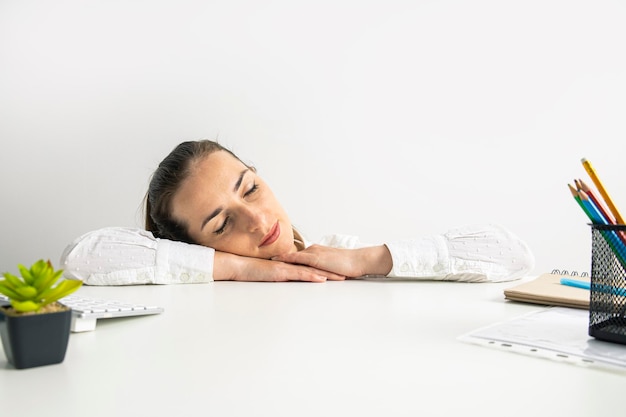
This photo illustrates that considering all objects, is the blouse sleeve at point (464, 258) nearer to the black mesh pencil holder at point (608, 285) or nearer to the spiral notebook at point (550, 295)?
the spiral notebook at point (550, 295)

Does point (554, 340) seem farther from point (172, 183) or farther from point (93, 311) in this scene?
point (172, 183)

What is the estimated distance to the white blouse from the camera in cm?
127

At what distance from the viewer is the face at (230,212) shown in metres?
1.39

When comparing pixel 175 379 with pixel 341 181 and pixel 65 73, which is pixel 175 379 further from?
pixel 65 73

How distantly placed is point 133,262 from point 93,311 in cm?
53

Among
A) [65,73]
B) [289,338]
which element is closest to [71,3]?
[65,73]

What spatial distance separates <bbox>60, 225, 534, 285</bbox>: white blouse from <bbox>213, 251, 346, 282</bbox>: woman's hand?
0.03 m

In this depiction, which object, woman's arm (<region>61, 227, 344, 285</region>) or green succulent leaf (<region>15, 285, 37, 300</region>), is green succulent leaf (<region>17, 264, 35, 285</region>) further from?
woman's arm (<region>61, 227, 344, 285</region>)

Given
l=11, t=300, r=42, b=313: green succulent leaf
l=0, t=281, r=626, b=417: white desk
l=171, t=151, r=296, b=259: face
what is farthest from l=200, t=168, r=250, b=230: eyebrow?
l=11, t=300, r=42, b=313: green succulent leaf

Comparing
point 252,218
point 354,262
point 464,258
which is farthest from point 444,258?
point 252,218

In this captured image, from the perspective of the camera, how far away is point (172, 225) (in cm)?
149

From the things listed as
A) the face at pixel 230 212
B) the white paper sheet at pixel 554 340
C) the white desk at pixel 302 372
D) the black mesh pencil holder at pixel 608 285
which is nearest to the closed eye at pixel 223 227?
the face at pixel 230 212

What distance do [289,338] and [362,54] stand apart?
4.96ft

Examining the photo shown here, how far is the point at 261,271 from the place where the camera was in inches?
51.8
